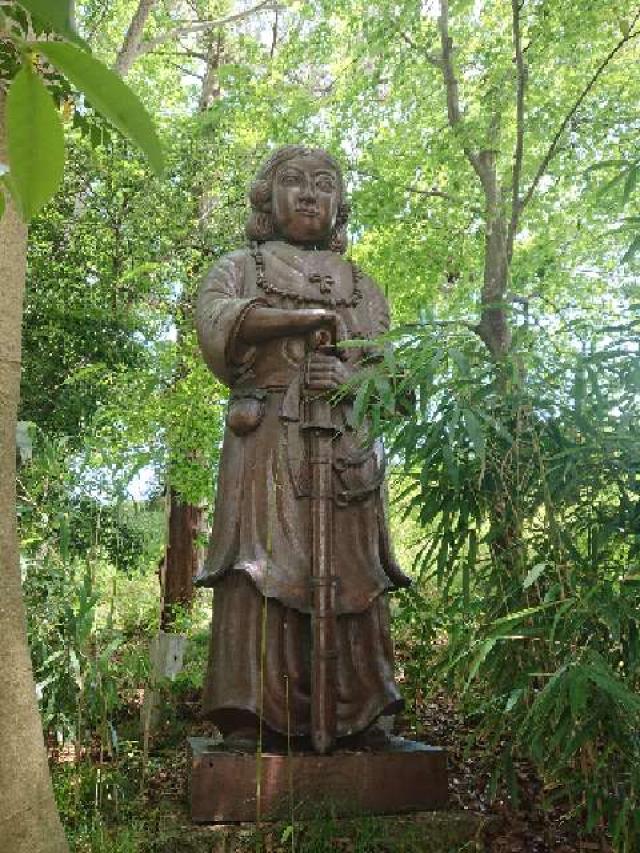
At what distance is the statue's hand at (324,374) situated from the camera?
139 inches

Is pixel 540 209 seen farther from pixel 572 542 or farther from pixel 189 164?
pixel 572 542

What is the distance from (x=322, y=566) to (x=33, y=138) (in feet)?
9.72

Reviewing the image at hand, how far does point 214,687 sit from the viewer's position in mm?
3359

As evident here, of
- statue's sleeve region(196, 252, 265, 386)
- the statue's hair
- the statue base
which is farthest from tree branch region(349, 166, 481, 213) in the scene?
the statue base

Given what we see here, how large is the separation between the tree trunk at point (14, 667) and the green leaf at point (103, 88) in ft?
6.05

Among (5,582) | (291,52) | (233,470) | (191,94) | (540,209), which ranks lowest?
(5,582)

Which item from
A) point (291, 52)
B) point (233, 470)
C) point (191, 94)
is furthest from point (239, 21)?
point (233, 470)

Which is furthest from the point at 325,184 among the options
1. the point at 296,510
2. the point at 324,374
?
the point at 296,510

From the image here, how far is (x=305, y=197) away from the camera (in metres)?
3.86

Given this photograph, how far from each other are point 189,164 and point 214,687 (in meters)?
5.78

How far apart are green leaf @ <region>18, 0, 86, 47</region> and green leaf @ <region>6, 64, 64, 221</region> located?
24 millimetres

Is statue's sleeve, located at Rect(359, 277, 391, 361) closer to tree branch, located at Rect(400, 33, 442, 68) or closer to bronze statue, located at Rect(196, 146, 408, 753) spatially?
bronze statue, located at Rect(196, 146, 408, 753)

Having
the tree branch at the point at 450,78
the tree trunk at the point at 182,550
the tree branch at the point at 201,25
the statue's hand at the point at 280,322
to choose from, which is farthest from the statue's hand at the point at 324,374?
the tree branch at the point at 201,25

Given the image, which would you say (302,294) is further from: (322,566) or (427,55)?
(427,55)
